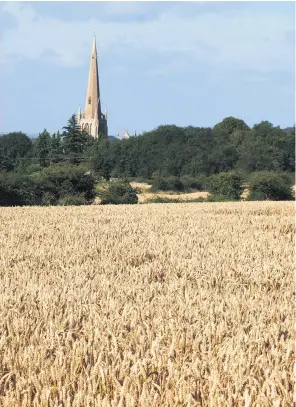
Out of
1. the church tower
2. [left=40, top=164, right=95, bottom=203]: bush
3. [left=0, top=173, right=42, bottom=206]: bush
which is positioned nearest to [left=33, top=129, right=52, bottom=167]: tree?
[left=40, top=164, right=95, bottom=203]: bush

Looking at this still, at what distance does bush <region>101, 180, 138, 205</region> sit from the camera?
46875 millimetres

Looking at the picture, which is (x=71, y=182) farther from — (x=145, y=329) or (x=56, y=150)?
(x=56, y=150)

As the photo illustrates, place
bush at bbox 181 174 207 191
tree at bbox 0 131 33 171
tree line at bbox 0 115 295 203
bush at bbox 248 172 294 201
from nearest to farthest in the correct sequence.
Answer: bush at bbox 248 172 294 201
bush at bbox 181 174 207 191
tree line at bbox 0 115 295 203
tree at bbox 0 131 33 171

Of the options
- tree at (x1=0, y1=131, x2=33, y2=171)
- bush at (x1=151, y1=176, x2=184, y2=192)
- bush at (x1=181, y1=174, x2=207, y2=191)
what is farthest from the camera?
tree at (x1=0, y1=131, x2=33, y2=171)

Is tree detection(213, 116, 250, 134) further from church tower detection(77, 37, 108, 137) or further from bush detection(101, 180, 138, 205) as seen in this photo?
church tower detection(77, 37, 108, 137)

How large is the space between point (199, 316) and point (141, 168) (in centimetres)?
9086

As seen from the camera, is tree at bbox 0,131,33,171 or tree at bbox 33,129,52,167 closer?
tree at bbox 33,129,52,167

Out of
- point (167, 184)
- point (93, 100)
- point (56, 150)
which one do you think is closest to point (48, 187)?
point (167, 184)

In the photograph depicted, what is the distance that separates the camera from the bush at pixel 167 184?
75.3 metres

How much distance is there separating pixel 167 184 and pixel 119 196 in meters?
27.7

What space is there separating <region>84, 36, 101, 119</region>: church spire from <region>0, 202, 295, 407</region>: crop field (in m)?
182

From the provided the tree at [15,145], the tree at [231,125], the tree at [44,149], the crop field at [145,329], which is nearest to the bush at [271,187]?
the crop field at [145,329]

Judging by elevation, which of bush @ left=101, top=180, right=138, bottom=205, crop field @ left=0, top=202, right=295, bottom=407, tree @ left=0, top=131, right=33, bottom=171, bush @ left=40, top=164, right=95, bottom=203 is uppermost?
tree @ left=0, top=131, right=33, bottom=171

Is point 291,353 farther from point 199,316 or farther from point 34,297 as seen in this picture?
point 34,297
